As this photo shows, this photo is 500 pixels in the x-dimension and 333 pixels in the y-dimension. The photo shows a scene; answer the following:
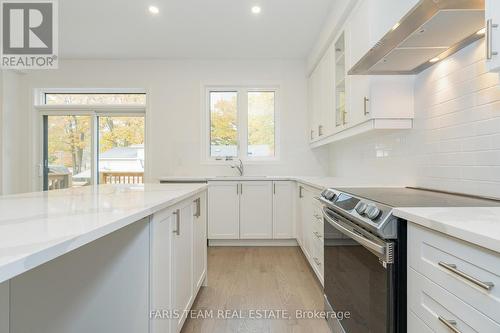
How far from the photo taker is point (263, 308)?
2133mm

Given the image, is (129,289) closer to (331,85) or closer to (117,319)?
(117,319)

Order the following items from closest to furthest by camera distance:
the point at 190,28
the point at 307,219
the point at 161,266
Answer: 1. the point at 161,266
2. the point at 307,219
3. the point at 190,28

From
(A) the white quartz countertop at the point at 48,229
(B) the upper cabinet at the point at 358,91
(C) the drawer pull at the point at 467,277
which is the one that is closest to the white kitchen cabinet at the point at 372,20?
(B) the upper cabinet at the point at 358,91

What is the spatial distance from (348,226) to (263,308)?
42.4 inches

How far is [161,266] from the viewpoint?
1379 mm

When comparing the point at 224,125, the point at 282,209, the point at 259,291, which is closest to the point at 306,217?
the point at 282,209

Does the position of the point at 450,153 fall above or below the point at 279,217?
above

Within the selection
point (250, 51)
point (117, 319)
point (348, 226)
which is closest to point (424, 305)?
point (348, 226)

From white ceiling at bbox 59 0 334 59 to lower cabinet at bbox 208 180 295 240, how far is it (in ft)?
6.04

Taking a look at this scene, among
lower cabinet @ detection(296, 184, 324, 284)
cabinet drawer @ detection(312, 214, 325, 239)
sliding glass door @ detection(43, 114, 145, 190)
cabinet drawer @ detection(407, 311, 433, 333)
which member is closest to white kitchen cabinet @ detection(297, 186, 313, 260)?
lower cabinet @ detection(296, 184, 324, 284)

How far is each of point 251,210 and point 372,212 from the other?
267 centimetres

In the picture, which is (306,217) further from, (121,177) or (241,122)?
(121,177)

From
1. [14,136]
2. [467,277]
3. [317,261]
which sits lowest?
[317,261]

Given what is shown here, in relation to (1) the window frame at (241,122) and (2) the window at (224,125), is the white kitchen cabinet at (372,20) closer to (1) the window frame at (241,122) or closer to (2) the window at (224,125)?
(1) the window frame at (241,122)
